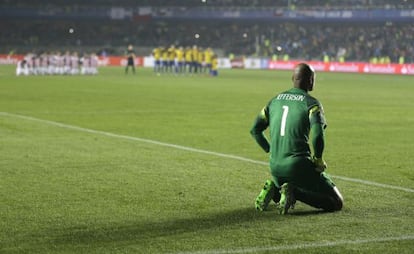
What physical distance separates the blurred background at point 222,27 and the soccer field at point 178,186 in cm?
5769

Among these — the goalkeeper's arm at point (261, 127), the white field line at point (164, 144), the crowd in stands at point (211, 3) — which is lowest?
the white field line at point (164, 144)

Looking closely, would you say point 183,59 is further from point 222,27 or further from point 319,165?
point 319,165

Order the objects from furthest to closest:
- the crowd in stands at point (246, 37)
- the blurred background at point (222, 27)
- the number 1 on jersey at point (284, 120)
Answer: the blurred background at point (222, 27) < the crowd in stands at point (246, 37) < the number 1 on jersey at point (284, 120)

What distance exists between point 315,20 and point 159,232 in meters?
76.7

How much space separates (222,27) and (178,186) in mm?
83548

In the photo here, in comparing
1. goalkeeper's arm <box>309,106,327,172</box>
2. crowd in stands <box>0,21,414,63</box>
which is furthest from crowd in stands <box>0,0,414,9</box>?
goalkeeper's arm <box>309,106,327,172</box>

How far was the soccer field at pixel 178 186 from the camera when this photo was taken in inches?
293

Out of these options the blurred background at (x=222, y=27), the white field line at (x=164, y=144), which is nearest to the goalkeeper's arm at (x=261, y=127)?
the white field line at (x=164, y=144)

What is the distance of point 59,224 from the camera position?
8086mm

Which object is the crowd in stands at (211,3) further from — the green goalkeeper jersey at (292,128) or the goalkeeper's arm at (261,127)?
the green goalkeeper jersey at (292,128)

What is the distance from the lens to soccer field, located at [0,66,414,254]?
293 inches

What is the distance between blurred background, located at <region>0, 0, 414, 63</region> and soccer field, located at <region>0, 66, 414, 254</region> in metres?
57.7

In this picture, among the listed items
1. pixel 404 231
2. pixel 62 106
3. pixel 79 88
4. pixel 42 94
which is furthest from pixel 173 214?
pixel 79 88

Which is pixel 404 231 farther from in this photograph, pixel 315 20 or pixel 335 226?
pixel 315 20
